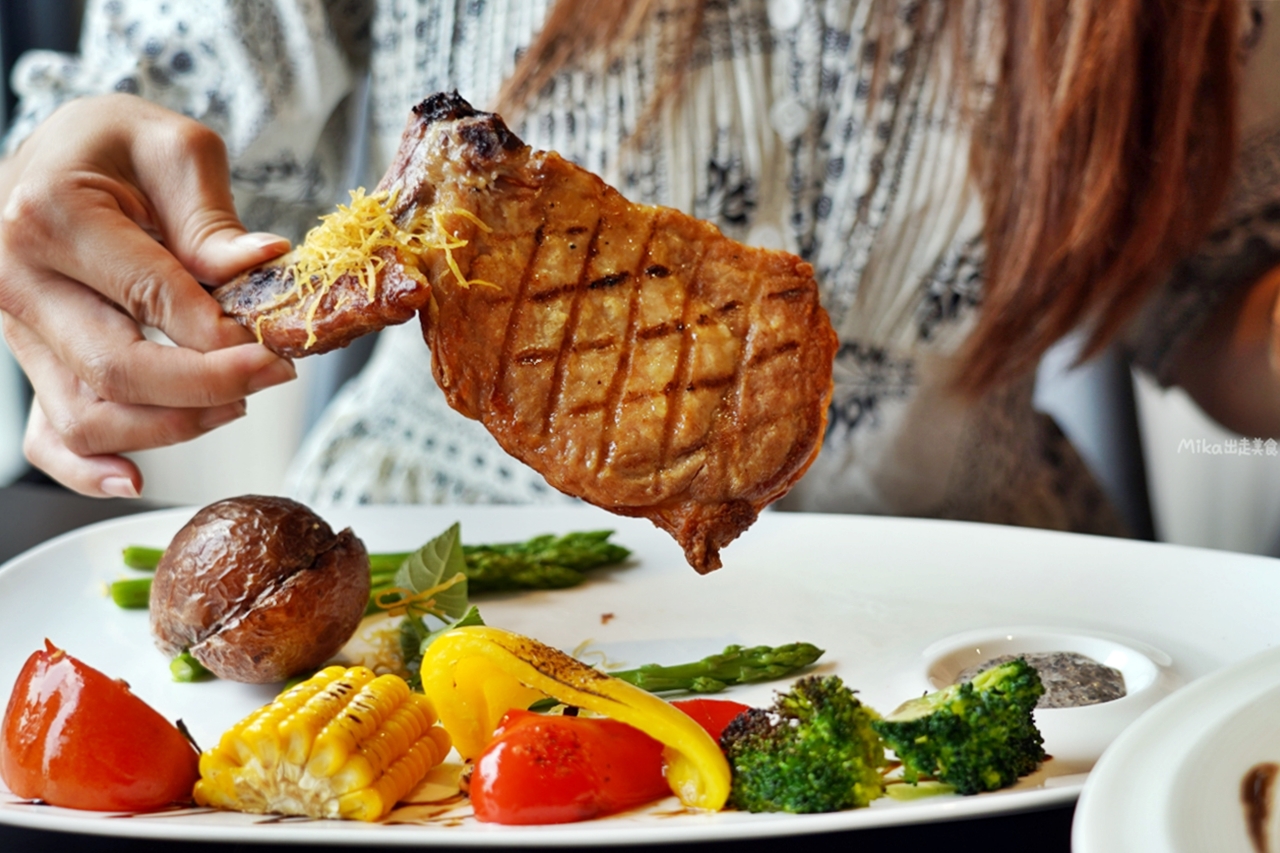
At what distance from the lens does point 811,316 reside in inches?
82.8

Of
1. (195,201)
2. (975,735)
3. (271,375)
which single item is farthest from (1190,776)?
(195,201)

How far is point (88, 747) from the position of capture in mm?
1782

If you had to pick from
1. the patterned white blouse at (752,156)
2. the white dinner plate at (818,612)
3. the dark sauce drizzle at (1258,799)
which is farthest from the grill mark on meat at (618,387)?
the patterned white blouse at (752,156)

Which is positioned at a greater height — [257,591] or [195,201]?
[195,201]

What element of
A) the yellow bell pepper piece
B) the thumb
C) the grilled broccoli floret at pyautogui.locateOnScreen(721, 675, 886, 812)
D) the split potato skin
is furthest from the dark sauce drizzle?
the thumb

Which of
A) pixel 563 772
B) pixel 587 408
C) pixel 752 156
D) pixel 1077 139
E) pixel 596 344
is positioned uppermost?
pixel 1077 139

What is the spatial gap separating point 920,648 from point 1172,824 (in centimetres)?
121

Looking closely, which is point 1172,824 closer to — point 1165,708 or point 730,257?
point 1165,708

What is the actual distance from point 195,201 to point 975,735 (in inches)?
69.0

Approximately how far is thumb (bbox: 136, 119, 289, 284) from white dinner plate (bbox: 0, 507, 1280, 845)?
0.88m

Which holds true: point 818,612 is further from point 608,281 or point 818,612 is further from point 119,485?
point 119,485

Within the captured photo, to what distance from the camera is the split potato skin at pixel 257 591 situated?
2.22 m

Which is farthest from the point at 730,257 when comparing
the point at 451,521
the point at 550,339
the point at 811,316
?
the point at 451,521

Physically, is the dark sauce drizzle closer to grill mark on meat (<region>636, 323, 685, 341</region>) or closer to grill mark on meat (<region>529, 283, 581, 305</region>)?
grill mark on meat (<region>636, 323, 685, 341</region>)
